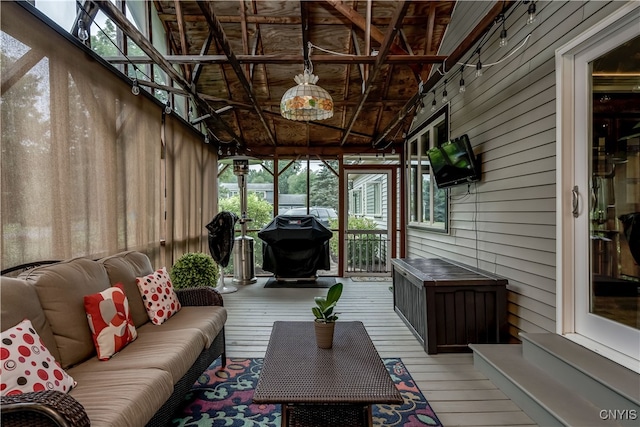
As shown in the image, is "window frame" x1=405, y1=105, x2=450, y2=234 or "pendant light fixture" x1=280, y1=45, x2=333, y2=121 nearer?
"pendant light fixture" x1=280, y1=45, x2=333, y2=121

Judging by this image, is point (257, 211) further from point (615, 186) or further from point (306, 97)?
point (615, 186)

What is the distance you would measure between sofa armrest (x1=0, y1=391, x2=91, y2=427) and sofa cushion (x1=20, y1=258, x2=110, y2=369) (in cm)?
72

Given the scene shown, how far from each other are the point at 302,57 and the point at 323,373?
3359 mm

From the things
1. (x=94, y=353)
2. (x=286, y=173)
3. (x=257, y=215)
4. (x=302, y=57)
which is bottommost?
(x=94, y=353)

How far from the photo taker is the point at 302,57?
3.77 meters

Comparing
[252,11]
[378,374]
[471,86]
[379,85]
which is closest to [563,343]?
[378,374]

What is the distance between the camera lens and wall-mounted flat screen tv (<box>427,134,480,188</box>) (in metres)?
3.62

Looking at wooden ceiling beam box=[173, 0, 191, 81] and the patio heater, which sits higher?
wooden ceiling beam box=[173, 0, 191, 81]

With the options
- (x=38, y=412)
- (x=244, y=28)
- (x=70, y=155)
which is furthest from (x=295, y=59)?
(x=38, y=412)

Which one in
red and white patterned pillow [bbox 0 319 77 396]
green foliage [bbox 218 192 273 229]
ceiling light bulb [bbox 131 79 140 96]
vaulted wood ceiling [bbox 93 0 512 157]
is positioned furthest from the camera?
green foliage [bbox 218 192 273 229]

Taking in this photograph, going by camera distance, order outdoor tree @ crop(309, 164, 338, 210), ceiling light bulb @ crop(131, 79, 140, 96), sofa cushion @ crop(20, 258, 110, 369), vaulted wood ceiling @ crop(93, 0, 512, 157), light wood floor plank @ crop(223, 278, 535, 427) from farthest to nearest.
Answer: outdoor tree @ crop(309, 164, 338, 210)
vaulted wood ceiling @ crop(93, 0, 512, 157)
ceiling light bulb @ crop(131, 79, 140, 96)
light wood floor plank @ crop(223, 278, 535, 427)
sofa cushion @ crop(20, 258, 110, 369)

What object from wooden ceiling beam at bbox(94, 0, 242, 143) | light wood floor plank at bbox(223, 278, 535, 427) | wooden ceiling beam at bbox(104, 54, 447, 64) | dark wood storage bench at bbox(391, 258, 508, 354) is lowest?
light wood floor plank at bbox(223, 278, 535, 427)

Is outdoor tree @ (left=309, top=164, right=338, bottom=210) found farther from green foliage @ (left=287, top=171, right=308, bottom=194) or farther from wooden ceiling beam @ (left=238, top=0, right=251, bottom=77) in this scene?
wooden ceiling beam @ (left=238, top=0, right=251, bottom=77)

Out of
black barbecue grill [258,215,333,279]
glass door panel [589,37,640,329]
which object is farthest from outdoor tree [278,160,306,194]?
glass door panel [589,37,640,329]
